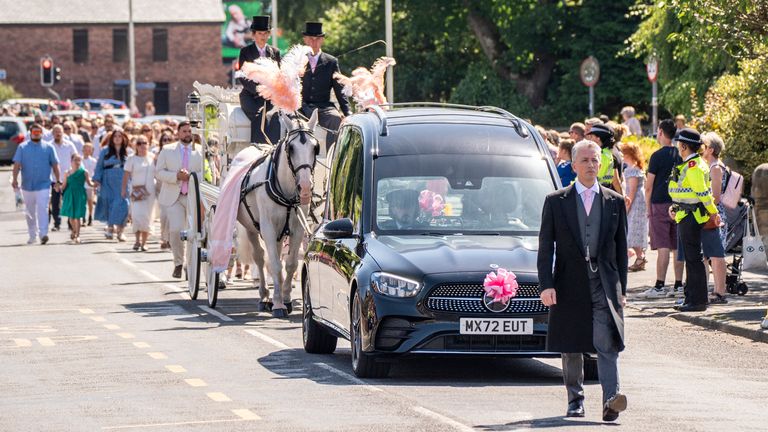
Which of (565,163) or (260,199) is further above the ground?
(565,163)

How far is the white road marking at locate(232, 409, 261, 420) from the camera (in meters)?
10.6

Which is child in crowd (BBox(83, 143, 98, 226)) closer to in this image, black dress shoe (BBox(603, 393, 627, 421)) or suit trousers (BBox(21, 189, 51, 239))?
suit trousers (BBox(21, 189, 51, 239))

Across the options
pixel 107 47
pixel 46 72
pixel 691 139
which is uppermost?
pixel 107 47

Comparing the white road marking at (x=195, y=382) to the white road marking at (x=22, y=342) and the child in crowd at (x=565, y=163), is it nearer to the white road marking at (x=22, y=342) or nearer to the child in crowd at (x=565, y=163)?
the white road marking at (x=22, y=342)

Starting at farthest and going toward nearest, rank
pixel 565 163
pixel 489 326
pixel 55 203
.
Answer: pixel 55 203, pixel 565 163, pixel 489 326

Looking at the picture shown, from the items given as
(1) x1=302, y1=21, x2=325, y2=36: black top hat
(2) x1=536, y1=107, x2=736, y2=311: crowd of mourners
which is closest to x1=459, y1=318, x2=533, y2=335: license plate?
(2) x1=536, y1=107, x2=736, y2=311: crowd of mourners

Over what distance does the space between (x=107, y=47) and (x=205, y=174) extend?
286 feet

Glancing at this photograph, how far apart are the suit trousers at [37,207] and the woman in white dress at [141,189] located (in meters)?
2.22

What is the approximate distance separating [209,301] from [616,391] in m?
8.82

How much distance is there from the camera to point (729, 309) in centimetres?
1777

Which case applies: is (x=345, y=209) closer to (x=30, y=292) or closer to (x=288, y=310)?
(x=288, y=310)

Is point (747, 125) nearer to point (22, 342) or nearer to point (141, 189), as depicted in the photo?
point (141, 189)

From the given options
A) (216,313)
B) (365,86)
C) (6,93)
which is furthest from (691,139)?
(6,93)

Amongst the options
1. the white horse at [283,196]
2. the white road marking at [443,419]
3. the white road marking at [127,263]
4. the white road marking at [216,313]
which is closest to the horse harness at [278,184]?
the white horse at [283,196]
